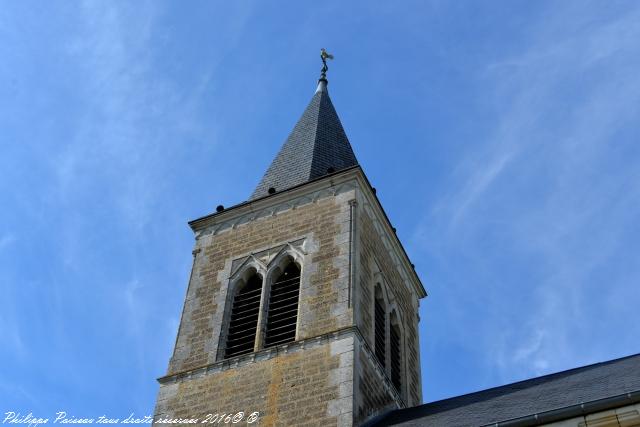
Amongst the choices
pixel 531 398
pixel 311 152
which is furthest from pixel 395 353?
pixel 311 152

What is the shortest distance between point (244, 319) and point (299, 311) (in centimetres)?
135

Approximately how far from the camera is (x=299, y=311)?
1680 cm

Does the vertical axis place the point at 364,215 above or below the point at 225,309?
above

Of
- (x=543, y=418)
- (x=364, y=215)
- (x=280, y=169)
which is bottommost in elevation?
(x=543, y=418)

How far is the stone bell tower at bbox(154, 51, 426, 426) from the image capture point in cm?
1530

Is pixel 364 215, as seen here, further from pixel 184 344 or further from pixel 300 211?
pixel 184 344

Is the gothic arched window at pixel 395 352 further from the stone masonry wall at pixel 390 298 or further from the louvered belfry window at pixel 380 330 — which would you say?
the louvered belfry window at pixel 380 330

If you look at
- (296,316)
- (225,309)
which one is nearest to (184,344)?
(225,309)

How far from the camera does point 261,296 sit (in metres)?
17.7

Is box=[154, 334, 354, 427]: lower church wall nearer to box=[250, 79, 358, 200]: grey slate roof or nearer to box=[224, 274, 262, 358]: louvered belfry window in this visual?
box=[224, 274, 262, 358]: louvered belfry window

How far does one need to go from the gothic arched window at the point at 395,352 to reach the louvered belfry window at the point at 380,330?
0.48 metres

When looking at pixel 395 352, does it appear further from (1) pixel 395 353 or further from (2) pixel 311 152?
(2) pixel 311 152

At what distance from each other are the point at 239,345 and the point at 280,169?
6097mm

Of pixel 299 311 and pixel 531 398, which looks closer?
pixel 531 398
